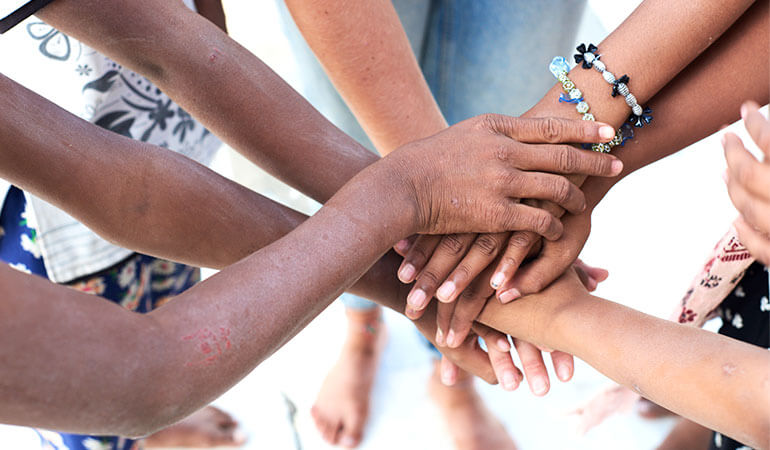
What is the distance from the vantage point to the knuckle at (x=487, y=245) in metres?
0.89

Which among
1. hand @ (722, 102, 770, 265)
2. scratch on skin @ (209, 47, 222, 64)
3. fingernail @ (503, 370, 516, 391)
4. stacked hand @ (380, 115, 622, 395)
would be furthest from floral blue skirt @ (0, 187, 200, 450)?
hand @ (722, 102, 770, 265)

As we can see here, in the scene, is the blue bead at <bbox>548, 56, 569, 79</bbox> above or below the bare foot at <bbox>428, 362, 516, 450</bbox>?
above

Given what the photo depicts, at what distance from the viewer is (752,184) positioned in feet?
2.07

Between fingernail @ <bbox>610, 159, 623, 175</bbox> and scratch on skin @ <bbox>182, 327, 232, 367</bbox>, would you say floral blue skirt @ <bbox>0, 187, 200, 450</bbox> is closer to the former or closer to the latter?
scratch on skin @ <bbox>182, 327, 232, 367</bbox>

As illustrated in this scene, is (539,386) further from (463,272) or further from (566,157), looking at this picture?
(566,157)

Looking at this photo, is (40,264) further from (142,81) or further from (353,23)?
(353,23)

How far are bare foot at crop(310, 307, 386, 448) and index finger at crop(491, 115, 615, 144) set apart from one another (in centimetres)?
71

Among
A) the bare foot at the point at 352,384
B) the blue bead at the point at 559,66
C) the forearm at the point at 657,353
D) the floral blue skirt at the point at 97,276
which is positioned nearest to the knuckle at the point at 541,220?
the forearm at the point at 657,353

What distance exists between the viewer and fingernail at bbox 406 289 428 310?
0.87 m

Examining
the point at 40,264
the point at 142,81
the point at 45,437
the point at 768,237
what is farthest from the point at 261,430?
the point at 768,237

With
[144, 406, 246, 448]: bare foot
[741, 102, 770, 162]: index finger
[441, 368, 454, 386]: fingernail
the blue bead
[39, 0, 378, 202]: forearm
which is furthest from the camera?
[144, 406, 246, 448]: bare foot

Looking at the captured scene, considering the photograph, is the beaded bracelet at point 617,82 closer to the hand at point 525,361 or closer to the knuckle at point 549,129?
the knuckle at point 549,129

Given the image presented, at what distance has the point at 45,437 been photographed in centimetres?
97

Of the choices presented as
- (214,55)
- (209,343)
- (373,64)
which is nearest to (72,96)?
(214,55)
